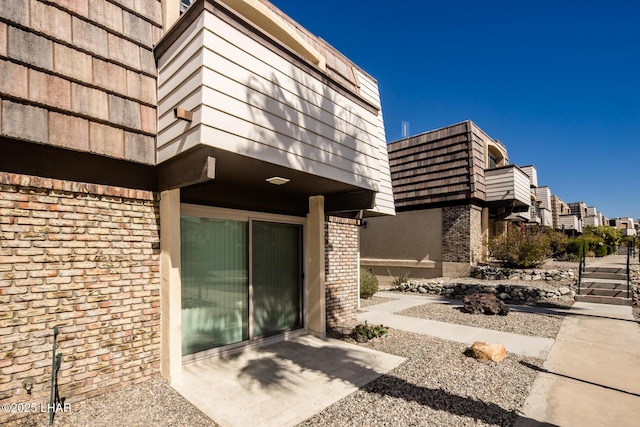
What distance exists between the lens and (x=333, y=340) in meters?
6.24

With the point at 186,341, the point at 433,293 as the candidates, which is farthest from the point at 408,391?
the point at 433,293

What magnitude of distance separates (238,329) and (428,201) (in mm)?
11563

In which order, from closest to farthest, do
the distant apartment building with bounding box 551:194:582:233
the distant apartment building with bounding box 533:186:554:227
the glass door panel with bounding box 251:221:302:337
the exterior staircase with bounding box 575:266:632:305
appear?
the glass door panel with bounding box 251:221:302:337 → the exterior staircase with bounding box 575:266:632:305 → the distant apartment building with bounding box 533:186:554:227 → the distant apartment building with bounding box 551:194:582:233

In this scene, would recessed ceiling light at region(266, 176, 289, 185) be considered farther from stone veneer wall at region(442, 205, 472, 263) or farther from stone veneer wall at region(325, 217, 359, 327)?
stone veneer wall at region(442, 205, 472, 263)

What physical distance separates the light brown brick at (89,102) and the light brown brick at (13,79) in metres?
0.39

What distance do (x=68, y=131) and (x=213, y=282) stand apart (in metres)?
2.76

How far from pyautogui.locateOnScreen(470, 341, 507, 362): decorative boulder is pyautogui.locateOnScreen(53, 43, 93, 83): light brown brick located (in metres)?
6.50

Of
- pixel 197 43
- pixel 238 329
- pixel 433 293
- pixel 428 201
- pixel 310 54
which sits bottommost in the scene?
pixel 433 293

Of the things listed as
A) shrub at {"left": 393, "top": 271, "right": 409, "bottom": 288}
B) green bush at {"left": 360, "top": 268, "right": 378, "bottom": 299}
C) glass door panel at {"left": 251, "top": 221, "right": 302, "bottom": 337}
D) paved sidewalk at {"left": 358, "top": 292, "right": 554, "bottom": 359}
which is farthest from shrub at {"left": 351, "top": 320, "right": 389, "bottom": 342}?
shrub at {"left": 393, "top": 271, "right": 409, "bottom": 288}

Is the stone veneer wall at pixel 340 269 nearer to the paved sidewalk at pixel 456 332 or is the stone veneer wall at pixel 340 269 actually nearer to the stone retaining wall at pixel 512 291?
the paved sidewalk at pixel 456 332

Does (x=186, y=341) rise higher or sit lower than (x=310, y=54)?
lower

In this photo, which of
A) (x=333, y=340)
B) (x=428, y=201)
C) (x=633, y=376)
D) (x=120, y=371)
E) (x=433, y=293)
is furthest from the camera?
(x=428, y=201)

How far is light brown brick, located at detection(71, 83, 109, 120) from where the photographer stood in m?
3.62

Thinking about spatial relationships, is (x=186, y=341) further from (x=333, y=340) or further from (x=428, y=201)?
(x=428, y=201)
